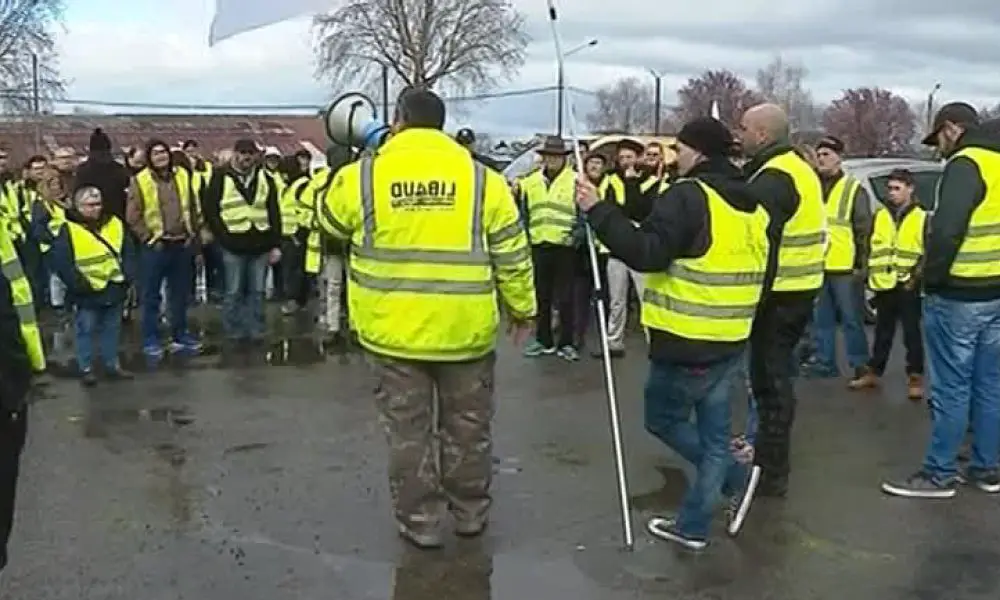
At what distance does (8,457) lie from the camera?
463cm

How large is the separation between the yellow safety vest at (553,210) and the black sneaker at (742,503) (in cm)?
522

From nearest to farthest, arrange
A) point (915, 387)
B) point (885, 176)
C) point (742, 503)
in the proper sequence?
point (742, 503) < point (915, 387) < point (885, 176)

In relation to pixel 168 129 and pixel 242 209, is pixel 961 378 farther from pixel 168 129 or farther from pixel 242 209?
pixel 168 129

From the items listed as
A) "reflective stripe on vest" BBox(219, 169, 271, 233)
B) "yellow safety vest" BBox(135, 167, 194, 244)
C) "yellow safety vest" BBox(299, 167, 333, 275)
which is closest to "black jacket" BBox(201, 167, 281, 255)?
"reflective stripe on vest" BBox(219, 169, 271, 233)

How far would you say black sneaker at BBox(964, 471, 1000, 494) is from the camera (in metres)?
7.38

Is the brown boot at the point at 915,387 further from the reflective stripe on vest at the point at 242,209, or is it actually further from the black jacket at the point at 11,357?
the black jacket at the point at 11,357

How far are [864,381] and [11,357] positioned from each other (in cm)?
771

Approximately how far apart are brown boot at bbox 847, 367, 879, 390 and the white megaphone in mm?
4475

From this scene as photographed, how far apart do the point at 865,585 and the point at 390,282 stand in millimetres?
2435

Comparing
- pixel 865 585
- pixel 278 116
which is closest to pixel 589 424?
pixel 865 585

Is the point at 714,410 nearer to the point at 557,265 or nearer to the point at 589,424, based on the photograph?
the point at 589,424

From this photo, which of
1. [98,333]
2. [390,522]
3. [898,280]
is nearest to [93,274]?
[98,333]

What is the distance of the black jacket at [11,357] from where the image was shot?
4.37m

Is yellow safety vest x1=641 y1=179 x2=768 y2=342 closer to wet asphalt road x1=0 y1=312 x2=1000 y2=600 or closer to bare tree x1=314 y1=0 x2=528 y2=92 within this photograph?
wet asphalt road x1=0 y1=312 x2=1000 y2=600
